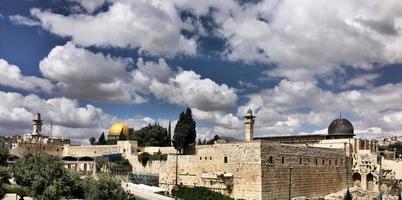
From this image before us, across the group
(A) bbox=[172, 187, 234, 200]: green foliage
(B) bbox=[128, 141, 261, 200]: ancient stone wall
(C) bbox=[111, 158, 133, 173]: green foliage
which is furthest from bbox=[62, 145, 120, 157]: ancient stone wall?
(A) bbox=[172, 187, 234, 200]: green foliage

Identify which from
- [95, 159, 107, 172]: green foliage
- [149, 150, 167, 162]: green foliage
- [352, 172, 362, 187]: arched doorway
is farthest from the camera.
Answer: [95, 159, 107, 172]: green foliage

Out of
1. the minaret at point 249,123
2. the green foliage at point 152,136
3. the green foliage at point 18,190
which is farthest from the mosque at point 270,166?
the green foliage at point 18,190

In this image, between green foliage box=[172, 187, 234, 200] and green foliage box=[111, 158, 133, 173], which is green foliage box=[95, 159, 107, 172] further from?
green foliage box=[172, 187, 234, 200]

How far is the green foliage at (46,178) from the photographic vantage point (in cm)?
2544

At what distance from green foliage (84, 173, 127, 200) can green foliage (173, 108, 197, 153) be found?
13790 millimetres

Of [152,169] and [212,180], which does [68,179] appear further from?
[152,169]

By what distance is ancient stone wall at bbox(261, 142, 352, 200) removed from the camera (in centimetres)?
2934

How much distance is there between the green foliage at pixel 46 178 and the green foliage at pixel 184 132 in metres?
12.3

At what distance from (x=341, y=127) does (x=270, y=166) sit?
49.3 ft

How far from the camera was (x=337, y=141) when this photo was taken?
3847cm

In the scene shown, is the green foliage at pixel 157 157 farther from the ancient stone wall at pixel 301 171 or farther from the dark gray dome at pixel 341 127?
the dark gray dome at pixel 341 127

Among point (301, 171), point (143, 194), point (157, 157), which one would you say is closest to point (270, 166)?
point (301, 171)

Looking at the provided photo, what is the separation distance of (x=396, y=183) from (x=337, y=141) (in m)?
5.35

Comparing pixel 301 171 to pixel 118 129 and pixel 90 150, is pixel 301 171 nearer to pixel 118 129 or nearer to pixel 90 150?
pixel 90 150
